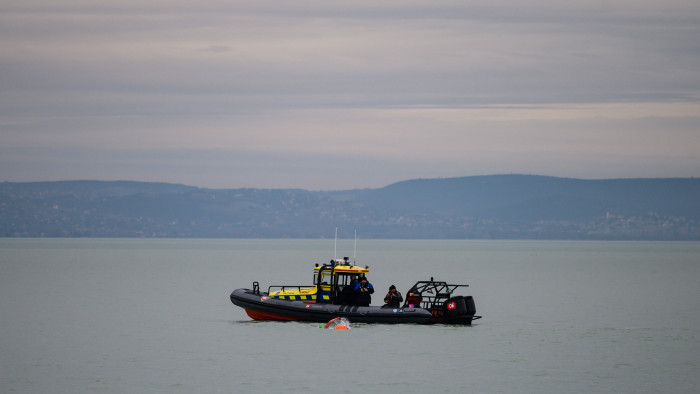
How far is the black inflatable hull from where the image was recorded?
136ft

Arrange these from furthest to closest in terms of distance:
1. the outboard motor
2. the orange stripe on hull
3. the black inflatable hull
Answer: the orange stripe on hull
the outboard motor
the black inflatable hull

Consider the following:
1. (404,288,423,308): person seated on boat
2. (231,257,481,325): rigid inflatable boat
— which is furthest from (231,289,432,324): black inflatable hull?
(404,288,423,308): person seated on boat

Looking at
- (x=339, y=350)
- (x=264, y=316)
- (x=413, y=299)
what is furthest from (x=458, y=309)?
(x=264, y=316)

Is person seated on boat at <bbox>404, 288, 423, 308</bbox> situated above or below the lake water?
above

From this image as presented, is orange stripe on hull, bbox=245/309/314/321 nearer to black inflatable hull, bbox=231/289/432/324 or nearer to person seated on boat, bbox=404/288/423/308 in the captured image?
black inflatable hull, bbox=231/289/432/324

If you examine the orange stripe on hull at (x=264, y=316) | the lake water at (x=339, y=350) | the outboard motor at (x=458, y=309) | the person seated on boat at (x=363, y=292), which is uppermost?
the person seated on boat at (x=363, y=292)

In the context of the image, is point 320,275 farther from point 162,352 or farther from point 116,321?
point 116,321

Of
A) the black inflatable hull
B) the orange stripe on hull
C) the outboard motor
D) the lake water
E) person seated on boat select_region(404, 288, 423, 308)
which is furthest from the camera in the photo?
the orange stripe on hull

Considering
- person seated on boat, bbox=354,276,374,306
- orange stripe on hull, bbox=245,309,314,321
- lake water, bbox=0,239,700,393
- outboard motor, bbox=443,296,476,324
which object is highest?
person seated on boat, bbox=354,276,374,306

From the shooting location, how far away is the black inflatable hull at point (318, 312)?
4159cm

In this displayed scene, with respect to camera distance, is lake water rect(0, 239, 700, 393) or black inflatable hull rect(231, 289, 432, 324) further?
black inflatable hull rect(231, 289, 432, 324)

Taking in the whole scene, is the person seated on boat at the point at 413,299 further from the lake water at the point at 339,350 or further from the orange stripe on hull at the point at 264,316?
the orange stripe on hull at the point at 264,316

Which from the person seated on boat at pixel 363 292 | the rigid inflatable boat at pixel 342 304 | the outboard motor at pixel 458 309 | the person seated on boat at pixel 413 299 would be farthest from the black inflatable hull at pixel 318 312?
the person seated on boat at pixel 413 299

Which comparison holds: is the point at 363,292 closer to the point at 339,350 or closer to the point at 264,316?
the point at 339,350
